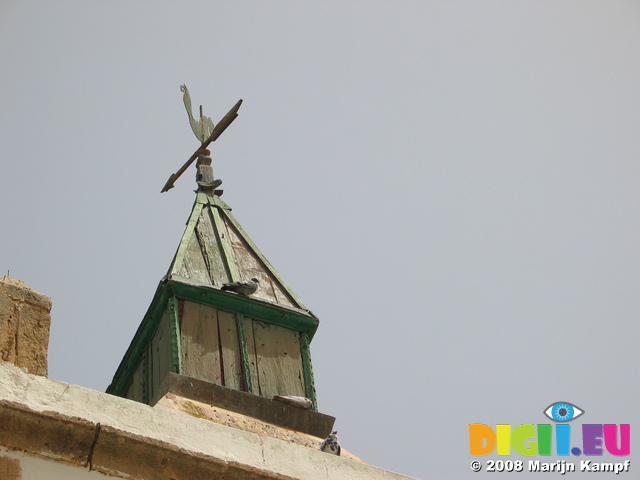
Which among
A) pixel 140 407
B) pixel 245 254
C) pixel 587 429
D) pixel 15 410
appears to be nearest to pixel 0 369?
pixel 15 410

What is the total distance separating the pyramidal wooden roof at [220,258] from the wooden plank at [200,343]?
238 mm

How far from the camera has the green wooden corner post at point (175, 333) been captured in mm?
7748

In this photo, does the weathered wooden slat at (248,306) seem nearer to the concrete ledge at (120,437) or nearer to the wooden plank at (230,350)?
the wooden plank at (230,350)

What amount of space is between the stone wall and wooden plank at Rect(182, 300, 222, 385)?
114 inches

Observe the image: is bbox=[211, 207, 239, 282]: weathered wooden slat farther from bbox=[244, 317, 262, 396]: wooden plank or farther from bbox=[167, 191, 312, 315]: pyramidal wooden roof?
bbox=[244, 317, 262, 396]: wooden plank

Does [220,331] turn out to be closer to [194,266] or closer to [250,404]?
[194,266]

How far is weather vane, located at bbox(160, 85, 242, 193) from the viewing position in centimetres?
1045

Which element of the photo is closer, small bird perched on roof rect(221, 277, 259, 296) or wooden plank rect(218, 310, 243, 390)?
wooden plank rect(218, 310, 243, 390)

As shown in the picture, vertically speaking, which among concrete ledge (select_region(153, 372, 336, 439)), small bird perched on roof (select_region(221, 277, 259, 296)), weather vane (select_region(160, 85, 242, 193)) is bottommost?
concrete ledge (select_region(153, 372, 336, 439))

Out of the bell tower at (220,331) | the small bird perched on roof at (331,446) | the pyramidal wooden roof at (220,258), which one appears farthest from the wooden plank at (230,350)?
the small bird perched on roof at (331,446)

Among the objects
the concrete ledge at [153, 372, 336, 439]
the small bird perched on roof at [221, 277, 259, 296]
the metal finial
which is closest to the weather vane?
the metal finial

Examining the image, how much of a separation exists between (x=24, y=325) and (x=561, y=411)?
7.85m

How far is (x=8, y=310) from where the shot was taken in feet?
15.9

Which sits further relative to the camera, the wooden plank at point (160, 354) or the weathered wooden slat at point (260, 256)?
the weathered wooden slat at point (260, 256)
